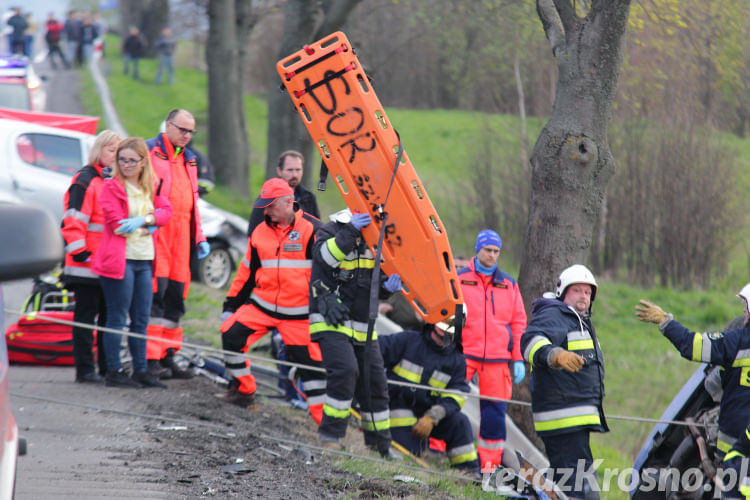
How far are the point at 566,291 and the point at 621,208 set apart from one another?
1216cm

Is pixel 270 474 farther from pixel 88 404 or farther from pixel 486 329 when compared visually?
pixel 486 329

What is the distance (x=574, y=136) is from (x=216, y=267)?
239 inches

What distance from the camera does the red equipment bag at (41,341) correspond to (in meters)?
8.14

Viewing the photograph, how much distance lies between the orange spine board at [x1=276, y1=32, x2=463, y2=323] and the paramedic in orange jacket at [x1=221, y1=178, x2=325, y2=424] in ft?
1.81

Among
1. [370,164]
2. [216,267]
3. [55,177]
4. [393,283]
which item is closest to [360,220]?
[370,164]

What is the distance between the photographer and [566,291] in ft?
20.3

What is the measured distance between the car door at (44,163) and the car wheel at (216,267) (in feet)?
6.56

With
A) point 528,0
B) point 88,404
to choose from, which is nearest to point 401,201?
point 88,404

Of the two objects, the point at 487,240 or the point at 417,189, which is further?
the point at 487,240

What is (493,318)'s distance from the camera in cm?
753

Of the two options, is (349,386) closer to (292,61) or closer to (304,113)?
(304,113)

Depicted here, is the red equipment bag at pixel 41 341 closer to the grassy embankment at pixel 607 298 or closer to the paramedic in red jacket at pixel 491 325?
the grassy embankment at pixel 607 298

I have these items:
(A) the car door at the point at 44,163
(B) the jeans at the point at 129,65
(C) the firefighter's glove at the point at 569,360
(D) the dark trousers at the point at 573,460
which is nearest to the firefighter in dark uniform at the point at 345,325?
(D) the dark trousers at the point at 573,460

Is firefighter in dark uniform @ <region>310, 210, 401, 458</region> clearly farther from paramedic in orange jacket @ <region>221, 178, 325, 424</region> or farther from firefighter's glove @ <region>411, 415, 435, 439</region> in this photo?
firefighter's glove @ <region>411, 415, 435, 439</region>
